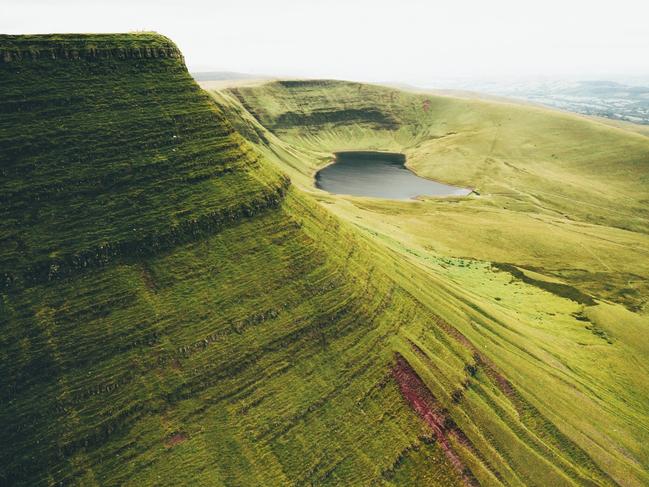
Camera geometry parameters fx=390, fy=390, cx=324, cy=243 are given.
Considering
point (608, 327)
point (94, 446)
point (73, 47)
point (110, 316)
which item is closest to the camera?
point (94, 446)

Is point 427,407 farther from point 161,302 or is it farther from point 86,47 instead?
point 86,47

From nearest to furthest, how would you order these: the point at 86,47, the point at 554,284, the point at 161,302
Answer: the point at 161,302
the point at 86,47
the point at 554,284

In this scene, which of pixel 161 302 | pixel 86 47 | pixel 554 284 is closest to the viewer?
pixel 161 302

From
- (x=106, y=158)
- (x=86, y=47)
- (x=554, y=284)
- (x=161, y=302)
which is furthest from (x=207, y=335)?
(x=554, y=284)

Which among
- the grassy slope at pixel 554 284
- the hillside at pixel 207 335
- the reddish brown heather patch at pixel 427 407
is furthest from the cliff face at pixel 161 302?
the grassy slope at pixel 554 284

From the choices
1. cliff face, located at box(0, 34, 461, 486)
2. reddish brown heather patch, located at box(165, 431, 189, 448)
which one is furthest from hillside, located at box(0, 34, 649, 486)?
reddish brown heather patch, located at box(165, 431, 189, 448)

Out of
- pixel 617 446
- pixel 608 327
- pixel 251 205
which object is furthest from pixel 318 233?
pixel 608 327

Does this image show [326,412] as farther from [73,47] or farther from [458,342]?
[73,47]
